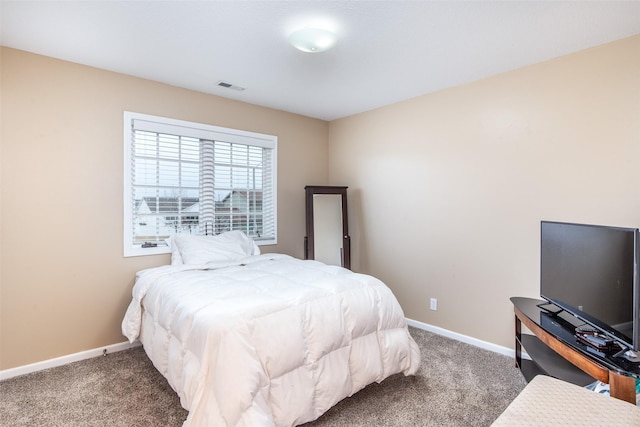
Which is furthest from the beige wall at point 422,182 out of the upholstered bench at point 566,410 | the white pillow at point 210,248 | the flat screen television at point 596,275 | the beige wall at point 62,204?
the upholstered bench at point 566,410

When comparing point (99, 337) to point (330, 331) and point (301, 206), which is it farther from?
point (301, 206)

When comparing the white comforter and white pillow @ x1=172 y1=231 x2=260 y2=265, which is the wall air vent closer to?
white pillow @ x1=172 y1=231 x2=260 y2=265

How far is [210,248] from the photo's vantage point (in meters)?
3.05

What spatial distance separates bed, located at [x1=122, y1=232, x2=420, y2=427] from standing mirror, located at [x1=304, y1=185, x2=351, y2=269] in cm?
133

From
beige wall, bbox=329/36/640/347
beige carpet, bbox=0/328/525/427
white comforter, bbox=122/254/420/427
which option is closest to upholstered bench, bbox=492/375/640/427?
beige carpet, bbox=0/328/525/427

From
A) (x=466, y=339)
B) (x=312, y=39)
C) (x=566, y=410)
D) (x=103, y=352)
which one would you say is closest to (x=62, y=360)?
(x=103, y=352)

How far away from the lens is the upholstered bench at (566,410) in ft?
3.93

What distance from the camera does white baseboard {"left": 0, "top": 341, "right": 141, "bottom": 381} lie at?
Answer: 2.39m

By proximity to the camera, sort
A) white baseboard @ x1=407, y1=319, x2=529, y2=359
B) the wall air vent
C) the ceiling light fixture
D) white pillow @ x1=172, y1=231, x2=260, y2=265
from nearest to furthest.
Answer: the ceiling light fixture, white baseboard @ x1=407, y1=319, x2=529, y2=359, white pillow @ x1=172, y1=231, x2=260, y2=265, the wall air vent

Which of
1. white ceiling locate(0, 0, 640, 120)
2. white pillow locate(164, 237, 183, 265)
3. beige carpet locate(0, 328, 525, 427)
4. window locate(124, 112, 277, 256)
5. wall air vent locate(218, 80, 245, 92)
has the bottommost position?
beige carpet locate(0, 328, 525, 427)

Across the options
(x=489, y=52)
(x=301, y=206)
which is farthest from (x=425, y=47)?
(x=301, y=206)

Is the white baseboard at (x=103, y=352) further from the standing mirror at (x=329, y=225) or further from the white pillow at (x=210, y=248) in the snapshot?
the standing mirror at (x=329, y=225)

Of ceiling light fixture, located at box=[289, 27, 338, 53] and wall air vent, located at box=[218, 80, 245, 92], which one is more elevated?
wall air vent, located at box=[218, 80, 245, 92]

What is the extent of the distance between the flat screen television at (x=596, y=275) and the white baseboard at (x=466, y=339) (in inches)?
31.2
